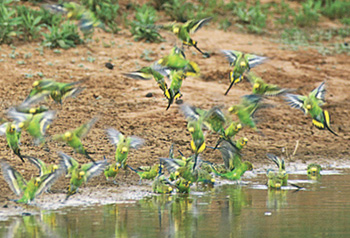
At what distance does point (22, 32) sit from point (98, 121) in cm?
316

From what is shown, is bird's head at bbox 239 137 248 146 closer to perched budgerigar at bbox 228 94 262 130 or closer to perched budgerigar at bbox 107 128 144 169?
perched budgerigar at bbox 228 94 262 130

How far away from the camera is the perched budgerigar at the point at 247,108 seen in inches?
264

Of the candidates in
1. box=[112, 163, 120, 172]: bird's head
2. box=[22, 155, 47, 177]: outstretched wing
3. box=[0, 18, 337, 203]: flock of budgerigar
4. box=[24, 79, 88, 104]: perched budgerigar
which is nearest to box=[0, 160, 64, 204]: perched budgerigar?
box=[0, 18, 337, 203]: flock of budgerigar

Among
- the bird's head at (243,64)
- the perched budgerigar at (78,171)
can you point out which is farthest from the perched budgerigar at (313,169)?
the perched budgerigar at (78,171)

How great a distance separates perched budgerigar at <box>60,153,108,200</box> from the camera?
630 cm

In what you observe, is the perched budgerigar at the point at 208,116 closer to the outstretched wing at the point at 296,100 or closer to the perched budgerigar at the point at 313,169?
the outstretched wing at the point at 296,100

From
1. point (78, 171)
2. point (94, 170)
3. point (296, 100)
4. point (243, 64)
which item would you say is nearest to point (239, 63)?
point (243, 64)

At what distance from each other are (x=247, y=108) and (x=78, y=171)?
1.82 meters

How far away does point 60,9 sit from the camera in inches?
281

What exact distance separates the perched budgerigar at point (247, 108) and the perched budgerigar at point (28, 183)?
72.8 inches

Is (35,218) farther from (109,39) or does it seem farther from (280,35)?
(280,35)

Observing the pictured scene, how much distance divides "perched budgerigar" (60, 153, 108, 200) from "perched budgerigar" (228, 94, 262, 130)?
1445mm

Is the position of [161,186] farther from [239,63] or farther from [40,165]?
[239,63]

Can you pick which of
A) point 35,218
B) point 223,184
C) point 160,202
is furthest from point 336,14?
point 35,218
